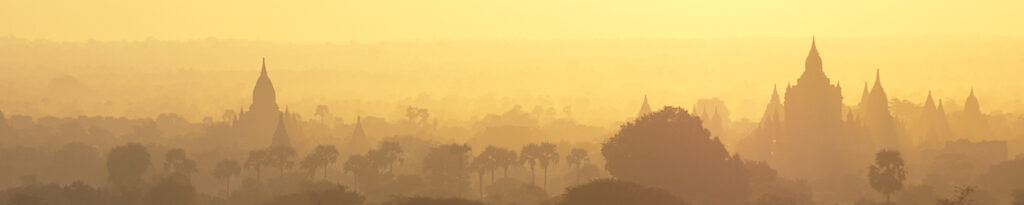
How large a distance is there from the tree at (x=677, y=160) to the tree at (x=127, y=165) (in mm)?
40616

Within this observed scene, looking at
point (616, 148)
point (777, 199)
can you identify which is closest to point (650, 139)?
point (616, 148)

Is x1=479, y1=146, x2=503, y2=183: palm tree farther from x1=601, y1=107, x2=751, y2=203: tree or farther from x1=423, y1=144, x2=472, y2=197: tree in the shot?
x1=601, y1=107, x2=751, y2=203: tree

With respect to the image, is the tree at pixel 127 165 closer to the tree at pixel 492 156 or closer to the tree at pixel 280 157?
the tree at pixel 280 157

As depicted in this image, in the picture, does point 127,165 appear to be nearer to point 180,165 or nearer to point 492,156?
point 180,165

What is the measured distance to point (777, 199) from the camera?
7944cm

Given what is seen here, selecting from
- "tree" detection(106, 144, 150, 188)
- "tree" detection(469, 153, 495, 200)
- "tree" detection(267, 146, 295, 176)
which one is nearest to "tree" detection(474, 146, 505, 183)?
"tree" detection(469, 153, 495, 200)

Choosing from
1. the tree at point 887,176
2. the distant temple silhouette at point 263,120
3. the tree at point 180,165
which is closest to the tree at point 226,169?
the tree at point 180,165

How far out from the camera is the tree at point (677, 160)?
9288 centimetres

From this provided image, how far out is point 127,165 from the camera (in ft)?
368

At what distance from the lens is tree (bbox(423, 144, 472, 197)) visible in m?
108

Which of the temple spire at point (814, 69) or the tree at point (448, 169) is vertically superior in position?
the temple spire at point (814, 69)

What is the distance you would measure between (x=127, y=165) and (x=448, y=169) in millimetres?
26842

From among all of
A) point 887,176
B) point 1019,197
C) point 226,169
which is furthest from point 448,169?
point 1019,197

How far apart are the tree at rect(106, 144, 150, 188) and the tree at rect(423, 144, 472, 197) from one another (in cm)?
2396
